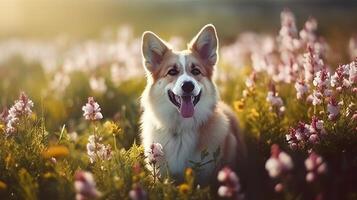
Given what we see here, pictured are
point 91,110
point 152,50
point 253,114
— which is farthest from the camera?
point 253,114

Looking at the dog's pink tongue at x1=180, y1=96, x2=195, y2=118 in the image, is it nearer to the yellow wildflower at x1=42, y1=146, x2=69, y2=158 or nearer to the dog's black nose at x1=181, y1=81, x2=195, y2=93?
the dog's black nose at x1=181, y1=81, x2=195, y2=93

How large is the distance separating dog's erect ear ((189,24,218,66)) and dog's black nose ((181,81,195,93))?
2.74 ft

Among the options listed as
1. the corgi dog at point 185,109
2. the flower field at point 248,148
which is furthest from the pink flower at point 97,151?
the corgi dog at point 185,109

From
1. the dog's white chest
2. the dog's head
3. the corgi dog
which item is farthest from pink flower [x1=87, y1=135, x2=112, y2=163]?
the dog's head

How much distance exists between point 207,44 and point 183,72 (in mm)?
667

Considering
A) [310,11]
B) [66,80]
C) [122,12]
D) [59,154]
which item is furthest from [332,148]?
[122,12]

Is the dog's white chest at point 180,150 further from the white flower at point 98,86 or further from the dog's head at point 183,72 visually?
the white flower at point 98,86

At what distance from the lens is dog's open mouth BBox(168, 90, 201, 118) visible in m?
6.34

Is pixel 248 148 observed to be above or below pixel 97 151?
above

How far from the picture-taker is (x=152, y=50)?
684cm

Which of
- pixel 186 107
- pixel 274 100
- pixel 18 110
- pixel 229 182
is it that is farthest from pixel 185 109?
pixel 229 182

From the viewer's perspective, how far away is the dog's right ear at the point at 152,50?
676 centimetres

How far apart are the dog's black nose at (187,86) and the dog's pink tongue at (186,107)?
194mm

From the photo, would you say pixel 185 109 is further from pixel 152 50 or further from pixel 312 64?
pixel 312 64
